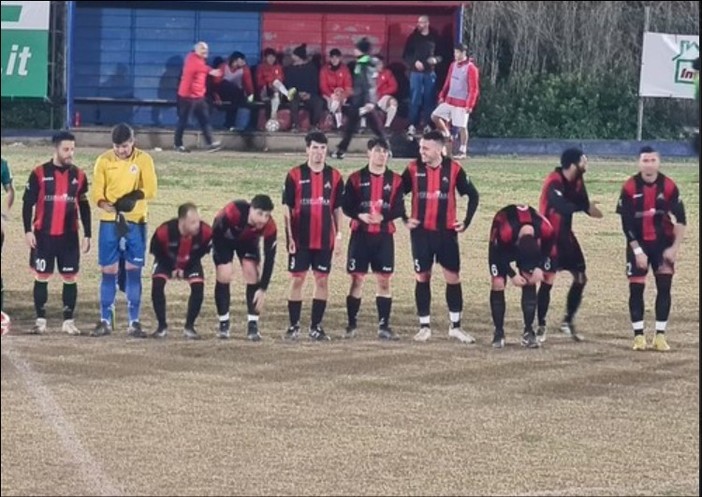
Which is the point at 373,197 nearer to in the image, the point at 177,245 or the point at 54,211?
the point at 177,245

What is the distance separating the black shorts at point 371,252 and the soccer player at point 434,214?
209 mm

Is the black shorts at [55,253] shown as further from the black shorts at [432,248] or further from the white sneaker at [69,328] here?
the black shorts at [432,248]

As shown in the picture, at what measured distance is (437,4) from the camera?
12992 millimetres

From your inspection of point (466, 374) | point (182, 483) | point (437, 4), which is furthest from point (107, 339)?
point (437, 4)

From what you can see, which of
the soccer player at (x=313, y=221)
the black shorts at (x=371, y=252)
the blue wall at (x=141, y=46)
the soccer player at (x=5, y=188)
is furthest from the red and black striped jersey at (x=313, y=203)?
the soccer player at (x=5, y=188)

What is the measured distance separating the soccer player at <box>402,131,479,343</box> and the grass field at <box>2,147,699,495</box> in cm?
42

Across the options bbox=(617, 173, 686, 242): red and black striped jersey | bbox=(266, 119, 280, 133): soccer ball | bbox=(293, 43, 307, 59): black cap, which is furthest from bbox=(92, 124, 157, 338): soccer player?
bbox=(266, 119, 280, 133): soccer ball

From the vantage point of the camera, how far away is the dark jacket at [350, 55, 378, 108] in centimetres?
1225

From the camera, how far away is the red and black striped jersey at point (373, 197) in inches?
426

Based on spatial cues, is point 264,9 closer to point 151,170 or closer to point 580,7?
point 580,7

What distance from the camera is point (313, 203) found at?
10.6 metres

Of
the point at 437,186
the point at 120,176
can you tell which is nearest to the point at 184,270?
the point at 120,176

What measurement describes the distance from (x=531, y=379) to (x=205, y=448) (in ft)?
9.70

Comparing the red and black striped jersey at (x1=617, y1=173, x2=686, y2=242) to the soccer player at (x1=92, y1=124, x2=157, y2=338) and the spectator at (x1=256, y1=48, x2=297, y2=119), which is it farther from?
the spectator at (x1=256, y1=48, x2=297, y2=119)
